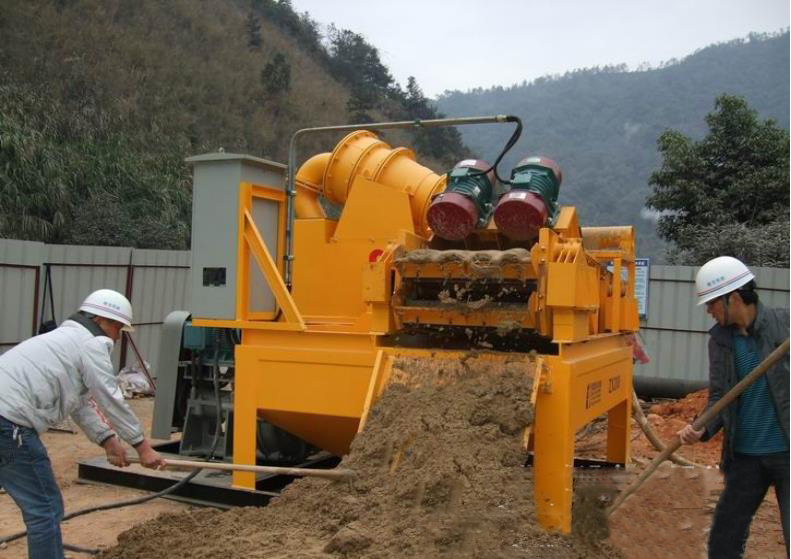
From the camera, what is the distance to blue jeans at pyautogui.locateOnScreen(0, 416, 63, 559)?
3.78 meters

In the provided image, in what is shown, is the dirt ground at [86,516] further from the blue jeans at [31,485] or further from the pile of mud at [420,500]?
A: the pile of mud at [420,500]

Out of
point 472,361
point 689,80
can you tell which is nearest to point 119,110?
point 472,361

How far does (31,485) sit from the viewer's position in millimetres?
3824

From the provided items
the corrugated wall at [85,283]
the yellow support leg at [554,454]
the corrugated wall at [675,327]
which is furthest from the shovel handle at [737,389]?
the corrugated wall at [675,327]

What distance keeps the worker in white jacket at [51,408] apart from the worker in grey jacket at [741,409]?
2.85 metres

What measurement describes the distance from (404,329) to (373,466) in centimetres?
114

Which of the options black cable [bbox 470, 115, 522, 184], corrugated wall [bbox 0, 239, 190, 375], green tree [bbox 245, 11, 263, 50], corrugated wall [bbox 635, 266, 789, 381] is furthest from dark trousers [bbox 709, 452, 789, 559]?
green tree [bbox 245, 11, 263, 50]

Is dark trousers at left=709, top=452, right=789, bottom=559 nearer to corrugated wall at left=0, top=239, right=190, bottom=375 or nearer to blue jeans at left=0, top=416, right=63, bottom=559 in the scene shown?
blue jeans at left=0, top=416, right=63, bottom=559

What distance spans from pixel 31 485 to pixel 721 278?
3.47 metres

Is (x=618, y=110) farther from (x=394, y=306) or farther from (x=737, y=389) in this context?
(x=737, y=389)

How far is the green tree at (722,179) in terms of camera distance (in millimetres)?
15914

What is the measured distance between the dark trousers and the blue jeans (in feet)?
10.7

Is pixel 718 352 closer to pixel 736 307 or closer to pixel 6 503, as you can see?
pixel 736 307

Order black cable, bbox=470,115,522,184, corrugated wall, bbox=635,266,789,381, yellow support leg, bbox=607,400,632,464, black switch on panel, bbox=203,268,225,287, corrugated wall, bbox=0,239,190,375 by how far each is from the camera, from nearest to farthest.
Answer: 1. black cable, bbox=470,115,522,184
2. black switch on panel, bbox=203,268,225,287
3. yellow support leg, bbox=607,400,632,464
4. corrugated wall, bbox=0,239,190,375
5. corrugated wall, bbox=635,266,789,381
